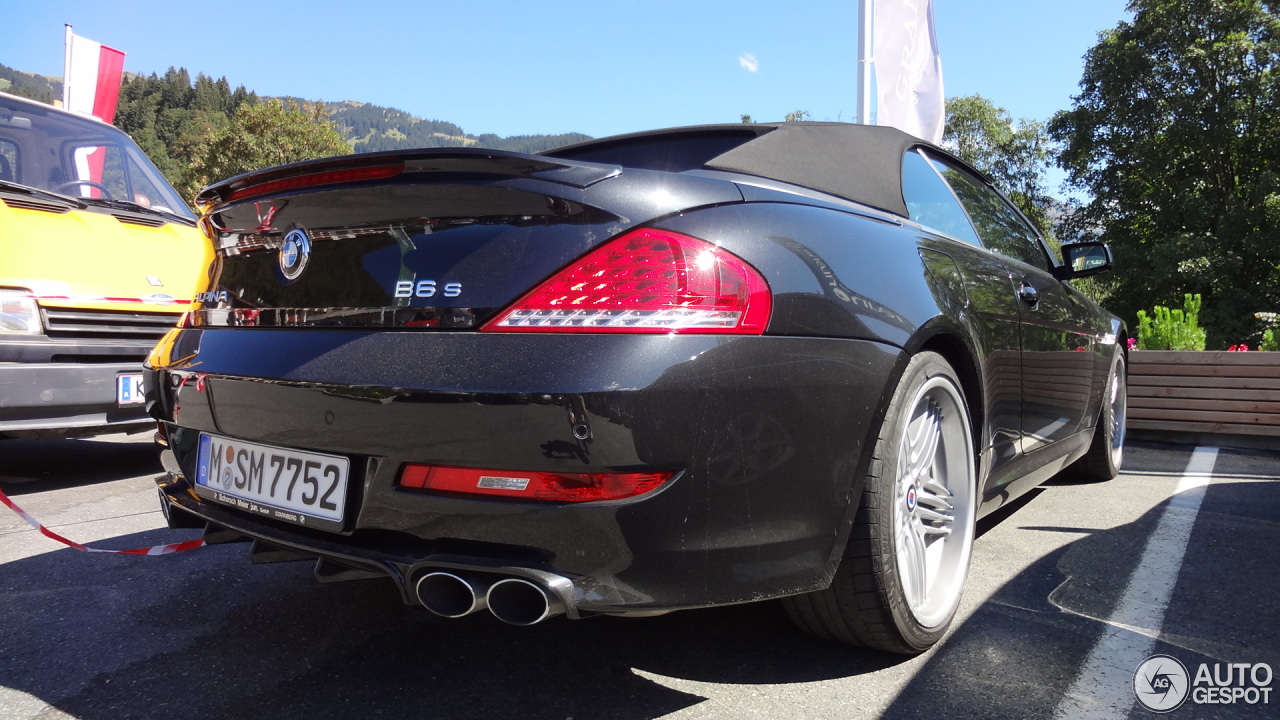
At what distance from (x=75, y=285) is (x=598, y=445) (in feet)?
11.5

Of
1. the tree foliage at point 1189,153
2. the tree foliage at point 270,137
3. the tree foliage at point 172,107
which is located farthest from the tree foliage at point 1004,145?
the tree foliage at point 172,107

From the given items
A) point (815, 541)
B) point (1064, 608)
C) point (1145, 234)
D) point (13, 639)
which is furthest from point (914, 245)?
point (1145, 234)

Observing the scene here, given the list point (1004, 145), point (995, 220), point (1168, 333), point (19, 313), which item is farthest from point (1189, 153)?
point (19, 313)

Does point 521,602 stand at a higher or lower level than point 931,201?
lower

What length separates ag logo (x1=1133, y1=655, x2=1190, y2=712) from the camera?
1.89m

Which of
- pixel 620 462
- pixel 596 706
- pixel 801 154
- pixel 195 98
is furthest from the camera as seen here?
pixel 195 98

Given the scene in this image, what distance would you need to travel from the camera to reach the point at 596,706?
6.05 feet

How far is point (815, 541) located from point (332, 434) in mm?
980

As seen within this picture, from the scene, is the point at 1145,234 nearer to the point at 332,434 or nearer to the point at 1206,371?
the point at 1206,371

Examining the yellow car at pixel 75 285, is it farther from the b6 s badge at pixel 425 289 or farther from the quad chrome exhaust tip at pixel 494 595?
the quad chrome exhaust tip at pixel 494 595

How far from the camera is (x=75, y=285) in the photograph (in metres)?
3.96

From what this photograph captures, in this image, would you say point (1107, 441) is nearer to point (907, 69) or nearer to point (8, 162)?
point (907, 69)

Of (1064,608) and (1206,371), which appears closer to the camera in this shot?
(1064,608)

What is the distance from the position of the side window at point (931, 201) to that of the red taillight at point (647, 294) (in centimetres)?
109
